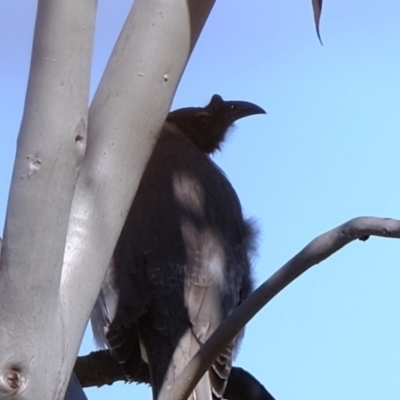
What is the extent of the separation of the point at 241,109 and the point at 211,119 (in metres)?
0.20

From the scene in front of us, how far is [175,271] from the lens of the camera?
4.48m

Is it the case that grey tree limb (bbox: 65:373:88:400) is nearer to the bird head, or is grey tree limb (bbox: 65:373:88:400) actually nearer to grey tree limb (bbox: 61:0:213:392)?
grey tree limb (bbox: 61:0:213:392)

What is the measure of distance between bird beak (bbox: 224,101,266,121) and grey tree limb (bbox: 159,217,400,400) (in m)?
4.02

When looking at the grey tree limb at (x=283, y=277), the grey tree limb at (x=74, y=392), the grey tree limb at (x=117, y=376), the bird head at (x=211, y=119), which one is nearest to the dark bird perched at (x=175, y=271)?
the grey tree limb at (x=117, y=376)

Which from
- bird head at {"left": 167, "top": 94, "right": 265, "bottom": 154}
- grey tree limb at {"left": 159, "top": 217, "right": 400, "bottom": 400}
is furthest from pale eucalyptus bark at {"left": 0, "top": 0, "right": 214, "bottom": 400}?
bird head at {"left": 167, "top": 94, "right": 265, "bottom": 154}

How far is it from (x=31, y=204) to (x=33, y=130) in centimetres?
14

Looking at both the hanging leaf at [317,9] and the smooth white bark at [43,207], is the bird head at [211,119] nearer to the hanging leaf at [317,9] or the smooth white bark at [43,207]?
the hanging leaf at [317,9]

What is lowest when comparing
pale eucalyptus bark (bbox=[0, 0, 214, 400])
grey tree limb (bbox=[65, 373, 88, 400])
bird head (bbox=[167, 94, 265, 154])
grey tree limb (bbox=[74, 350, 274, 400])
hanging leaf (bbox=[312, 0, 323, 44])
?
grey tree limb (bbox=[65, 373, 88, 400])

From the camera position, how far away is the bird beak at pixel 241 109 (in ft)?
20.4

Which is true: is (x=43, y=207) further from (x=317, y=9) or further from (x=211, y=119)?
(x=211, y=119)

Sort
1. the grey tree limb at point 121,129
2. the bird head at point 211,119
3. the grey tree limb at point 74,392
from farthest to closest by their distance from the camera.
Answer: the bird head at point 211,119 < the grey tree limb at point 74,392 < the grey tree limb at point 121,129

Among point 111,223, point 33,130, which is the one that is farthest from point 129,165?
point 33,130

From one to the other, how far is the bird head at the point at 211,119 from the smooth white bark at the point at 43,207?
4345 mm

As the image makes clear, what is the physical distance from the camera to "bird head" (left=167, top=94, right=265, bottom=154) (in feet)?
20.3
